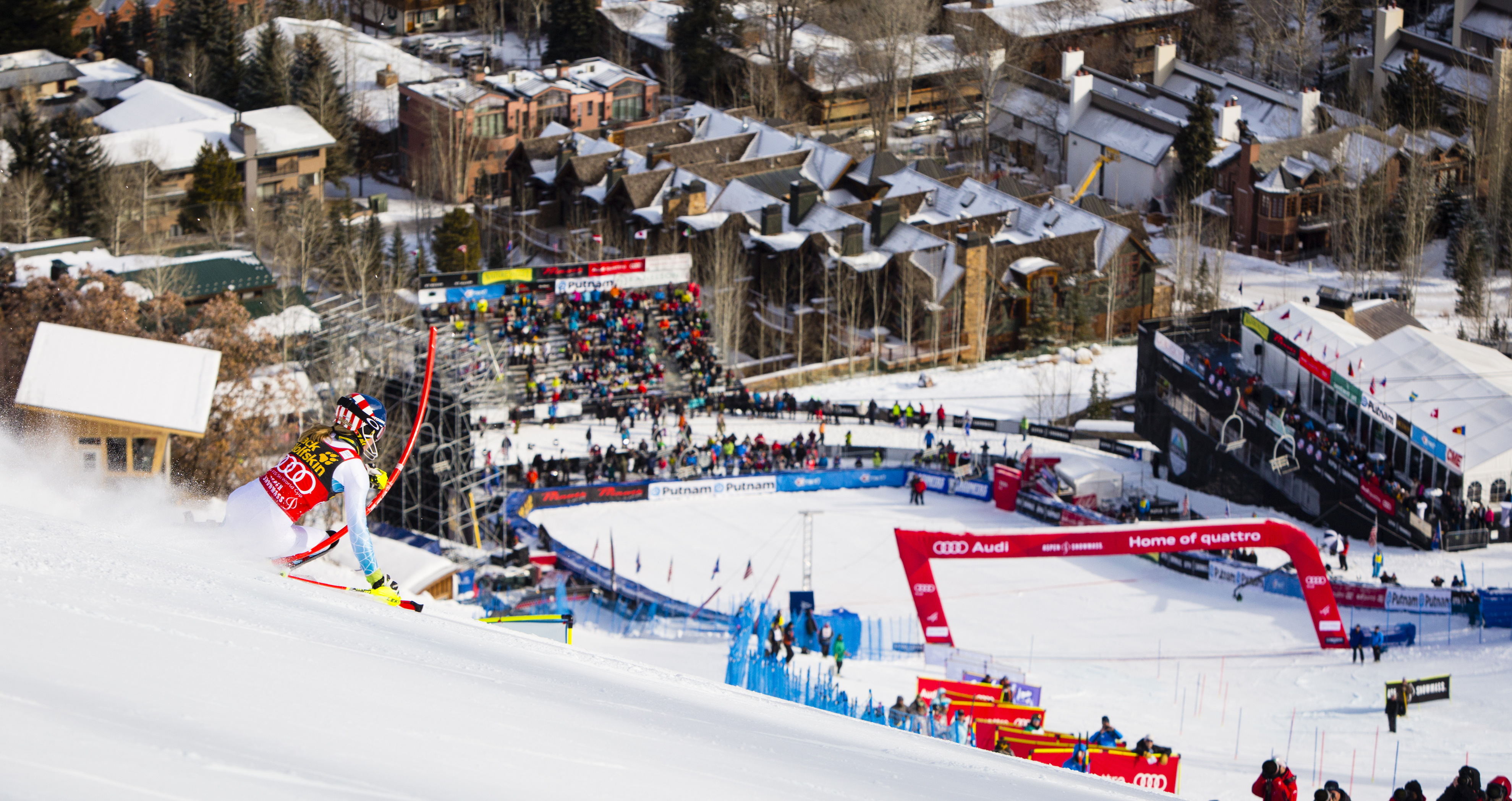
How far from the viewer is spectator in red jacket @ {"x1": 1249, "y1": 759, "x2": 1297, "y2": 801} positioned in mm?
14609

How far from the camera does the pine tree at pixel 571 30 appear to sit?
73.1m

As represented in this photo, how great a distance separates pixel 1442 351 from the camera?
112 feet

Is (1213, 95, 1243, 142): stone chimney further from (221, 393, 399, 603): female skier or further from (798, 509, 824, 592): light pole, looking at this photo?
(221, 393, 399, 603): female skier

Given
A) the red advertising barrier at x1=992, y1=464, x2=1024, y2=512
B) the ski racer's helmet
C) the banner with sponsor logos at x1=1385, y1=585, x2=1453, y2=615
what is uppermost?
the ski racer's helmet

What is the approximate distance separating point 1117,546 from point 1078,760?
282 inches

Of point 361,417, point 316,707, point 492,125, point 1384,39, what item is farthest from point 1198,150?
point 316,707

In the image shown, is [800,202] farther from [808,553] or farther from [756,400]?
[808,553]

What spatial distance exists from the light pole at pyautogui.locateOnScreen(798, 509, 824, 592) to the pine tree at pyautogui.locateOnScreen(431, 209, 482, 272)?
24146mm

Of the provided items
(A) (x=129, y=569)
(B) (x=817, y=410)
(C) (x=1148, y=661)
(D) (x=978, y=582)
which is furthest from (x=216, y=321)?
(A) (x=129, y=569)

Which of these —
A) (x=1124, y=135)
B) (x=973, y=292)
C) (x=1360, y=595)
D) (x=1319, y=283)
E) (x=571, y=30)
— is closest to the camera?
(x=1360, y=595)

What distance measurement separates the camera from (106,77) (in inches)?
2571

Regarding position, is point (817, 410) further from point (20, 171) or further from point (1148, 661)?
point (20, 171)

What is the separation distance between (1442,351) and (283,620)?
29.9 metres

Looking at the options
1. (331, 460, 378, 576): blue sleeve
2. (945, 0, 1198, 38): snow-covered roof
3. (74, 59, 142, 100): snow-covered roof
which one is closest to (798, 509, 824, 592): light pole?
(331, 460, 378, 576): blue sleeve
